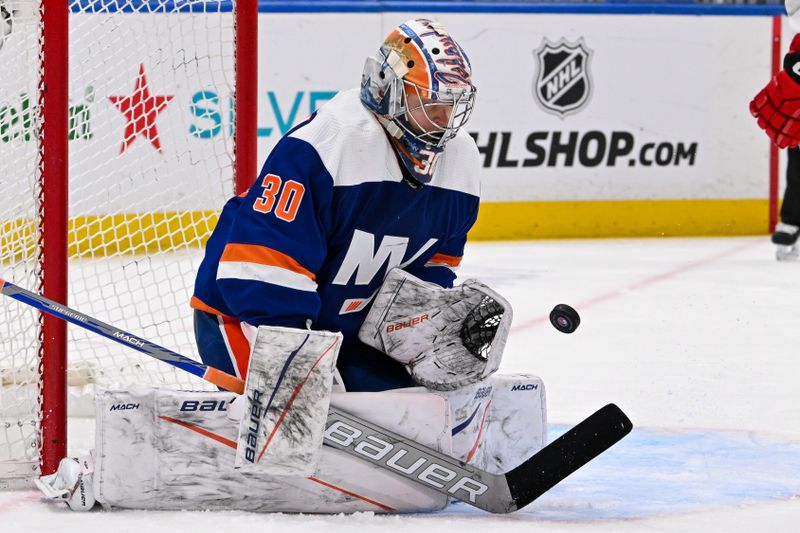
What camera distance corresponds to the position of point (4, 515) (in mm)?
2111

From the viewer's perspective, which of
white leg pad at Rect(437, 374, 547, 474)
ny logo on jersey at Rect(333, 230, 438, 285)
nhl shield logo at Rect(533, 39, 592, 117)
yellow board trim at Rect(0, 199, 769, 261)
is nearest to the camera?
ny logo on jersey at Rect(333, 230, 438, 285)

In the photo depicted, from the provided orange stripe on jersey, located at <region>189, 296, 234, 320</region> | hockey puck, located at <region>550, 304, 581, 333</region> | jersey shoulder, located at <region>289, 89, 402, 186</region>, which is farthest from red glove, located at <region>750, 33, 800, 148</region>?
orange stripe on jersey, located at <region>189, 296, 234, 320</region>

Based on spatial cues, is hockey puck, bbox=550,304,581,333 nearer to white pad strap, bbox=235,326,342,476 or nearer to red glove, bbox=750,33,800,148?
white pad strap, bbox=235,326,342,476

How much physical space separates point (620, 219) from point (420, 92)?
470 cm

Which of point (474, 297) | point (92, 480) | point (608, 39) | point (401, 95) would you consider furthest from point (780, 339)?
point (608, 39)

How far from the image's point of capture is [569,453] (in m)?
2.21

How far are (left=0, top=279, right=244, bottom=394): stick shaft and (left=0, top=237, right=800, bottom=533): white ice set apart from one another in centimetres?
21

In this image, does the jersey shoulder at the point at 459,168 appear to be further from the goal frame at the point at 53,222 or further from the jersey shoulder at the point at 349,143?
the goal frame at the point at 53,222

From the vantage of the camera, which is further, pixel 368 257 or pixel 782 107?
pixel 782 107

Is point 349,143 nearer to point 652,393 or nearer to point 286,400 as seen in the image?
point 286,400

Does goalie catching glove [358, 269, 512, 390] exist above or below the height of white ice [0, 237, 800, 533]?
above

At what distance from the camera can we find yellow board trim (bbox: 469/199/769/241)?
6.61 m

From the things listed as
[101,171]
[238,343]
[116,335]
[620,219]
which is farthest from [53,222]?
[620,219]

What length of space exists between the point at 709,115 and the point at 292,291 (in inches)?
200
